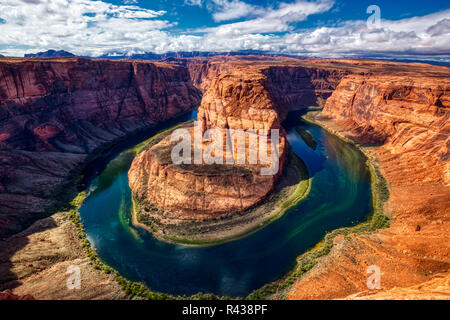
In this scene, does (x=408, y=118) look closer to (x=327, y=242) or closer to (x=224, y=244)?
(x=327, y=242)

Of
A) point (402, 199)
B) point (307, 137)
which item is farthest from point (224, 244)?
point (307, 137)

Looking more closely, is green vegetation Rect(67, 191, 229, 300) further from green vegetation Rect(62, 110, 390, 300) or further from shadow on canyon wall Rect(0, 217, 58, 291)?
shadow on canyon wall Rect(0, 217, 58, 291)

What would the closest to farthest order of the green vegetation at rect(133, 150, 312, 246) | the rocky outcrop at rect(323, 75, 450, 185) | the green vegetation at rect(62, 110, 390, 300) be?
the green vegetation at rect(62, 110, 390, 300), the green vegetation at rect(133, 150, 312, 246), the rocky outcrop at rect(323, 75, 450, 185)

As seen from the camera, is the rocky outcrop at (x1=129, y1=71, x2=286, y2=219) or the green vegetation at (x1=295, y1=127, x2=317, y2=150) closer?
the rocky outcrop at (x1=129, y1=71, x2=286, y2=219)

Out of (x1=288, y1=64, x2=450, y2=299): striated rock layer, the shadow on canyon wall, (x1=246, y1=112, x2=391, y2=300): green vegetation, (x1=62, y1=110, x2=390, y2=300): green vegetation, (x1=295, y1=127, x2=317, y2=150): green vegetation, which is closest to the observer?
(x1=288, y1=64, x2=450, y2=299): striated rock layer

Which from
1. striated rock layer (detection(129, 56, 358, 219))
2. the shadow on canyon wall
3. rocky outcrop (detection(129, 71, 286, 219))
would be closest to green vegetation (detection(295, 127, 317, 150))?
striated rock layer (detection(129, 56, 358, 219))

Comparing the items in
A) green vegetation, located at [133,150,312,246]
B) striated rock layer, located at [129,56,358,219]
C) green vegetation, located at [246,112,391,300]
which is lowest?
green vegetation, located at [246,112,391,300]
